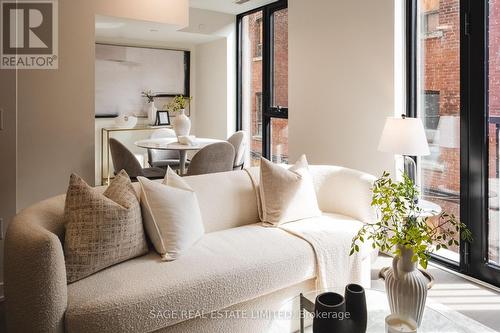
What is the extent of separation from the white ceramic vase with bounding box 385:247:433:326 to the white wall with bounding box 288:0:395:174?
6.78 ft

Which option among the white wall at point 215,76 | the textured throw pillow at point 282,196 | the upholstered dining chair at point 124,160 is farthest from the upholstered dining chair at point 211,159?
the white wall at point 215,76

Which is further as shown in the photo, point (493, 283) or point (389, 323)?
point (493, 283)

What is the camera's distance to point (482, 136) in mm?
2926

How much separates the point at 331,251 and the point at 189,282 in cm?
93

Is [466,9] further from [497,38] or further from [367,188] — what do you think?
[367,188]

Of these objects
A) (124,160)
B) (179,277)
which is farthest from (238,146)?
(179,277)

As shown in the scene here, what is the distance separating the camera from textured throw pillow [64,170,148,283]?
1856 mm

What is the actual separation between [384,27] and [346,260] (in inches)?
82.6

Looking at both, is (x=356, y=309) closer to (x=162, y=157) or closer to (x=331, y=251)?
(x=331, y=251)

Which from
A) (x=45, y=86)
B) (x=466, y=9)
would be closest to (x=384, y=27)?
(x=466, y=9)

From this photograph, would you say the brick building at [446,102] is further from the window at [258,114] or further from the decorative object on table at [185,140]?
the window at [258,114]

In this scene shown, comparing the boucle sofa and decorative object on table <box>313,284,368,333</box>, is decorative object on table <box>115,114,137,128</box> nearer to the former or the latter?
the boucle sofa

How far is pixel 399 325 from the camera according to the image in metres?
1.52

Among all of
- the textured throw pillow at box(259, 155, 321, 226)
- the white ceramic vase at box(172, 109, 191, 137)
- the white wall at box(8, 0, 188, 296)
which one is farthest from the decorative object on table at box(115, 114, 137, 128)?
the textured throw pillow at box(259, 155, 321, 226)
